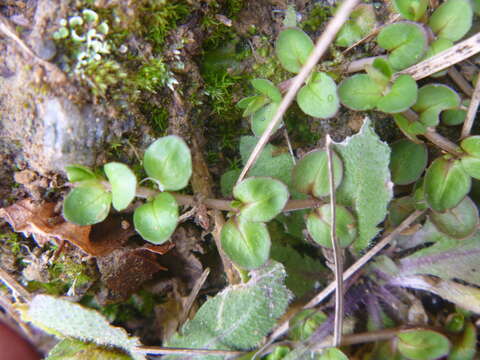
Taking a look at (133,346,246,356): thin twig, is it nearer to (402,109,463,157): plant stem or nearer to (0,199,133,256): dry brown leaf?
(0,199,133,256): dry brown leaf

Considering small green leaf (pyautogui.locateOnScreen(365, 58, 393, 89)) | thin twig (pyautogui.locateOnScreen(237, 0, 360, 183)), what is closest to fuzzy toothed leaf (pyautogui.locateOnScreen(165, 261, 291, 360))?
thin twig (pyautogui.locateOnScreen(237, 0, 360, 183))

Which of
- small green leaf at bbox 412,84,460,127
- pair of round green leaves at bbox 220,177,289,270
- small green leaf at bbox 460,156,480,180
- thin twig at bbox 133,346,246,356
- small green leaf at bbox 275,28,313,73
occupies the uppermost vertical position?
small green leaf at bbox 275,28,313,73

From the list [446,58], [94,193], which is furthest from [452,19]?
[94,193]

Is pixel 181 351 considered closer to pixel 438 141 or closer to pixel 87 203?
pixel 87 203

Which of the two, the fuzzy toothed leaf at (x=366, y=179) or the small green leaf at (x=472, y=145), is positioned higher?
the small green leaf at (x=472, y=145)

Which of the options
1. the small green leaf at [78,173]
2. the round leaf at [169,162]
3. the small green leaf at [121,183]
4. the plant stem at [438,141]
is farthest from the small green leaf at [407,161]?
the small green leaf at [78,173]

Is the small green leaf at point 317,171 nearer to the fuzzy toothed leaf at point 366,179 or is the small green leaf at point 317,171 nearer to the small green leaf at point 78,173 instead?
the fuzzy toothed leaf at point 366,179

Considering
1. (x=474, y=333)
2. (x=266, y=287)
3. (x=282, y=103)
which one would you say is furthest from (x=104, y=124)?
(x=474, y=333)
